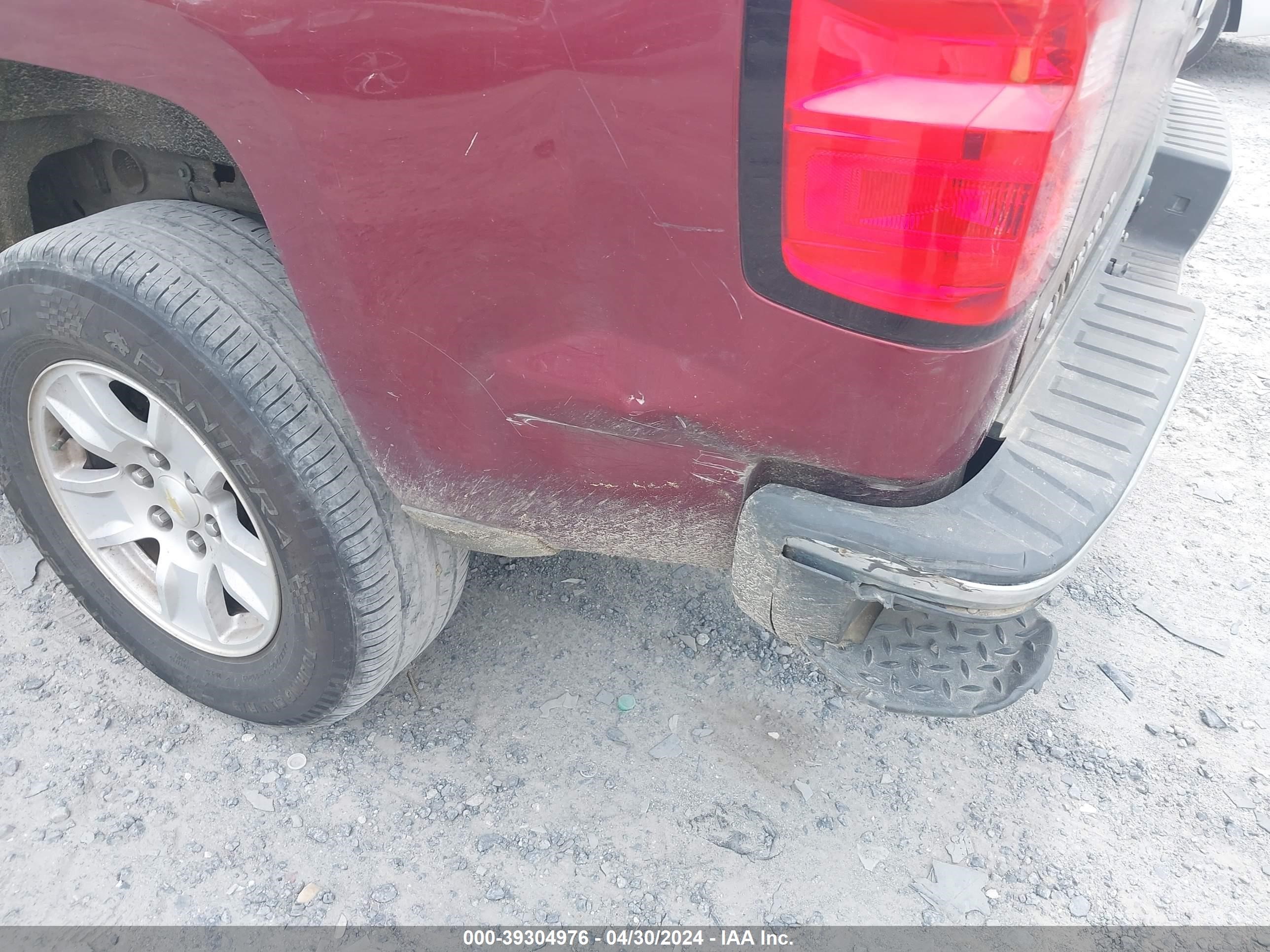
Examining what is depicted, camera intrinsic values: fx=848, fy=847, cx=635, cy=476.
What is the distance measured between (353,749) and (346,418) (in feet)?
2.82

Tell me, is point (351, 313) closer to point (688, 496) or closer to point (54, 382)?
point (688, 496)

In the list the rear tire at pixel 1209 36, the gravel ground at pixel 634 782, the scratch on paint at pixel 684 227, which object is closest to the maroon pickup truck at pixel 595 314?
the scratch on paint at pixel 684 227

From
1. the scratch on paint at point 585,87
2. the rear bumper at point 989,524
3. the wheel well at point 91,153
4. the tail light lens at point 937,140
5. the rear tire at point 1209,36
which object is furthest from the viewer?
the rear tire at point 1209,36

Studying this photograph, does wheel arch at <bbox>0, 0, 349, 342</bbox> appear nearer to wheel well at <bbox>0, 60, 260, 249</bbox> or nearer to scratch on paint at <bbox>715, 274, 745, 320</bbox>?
wheel well at <bbox>0, 60, 260, 249</bbox>

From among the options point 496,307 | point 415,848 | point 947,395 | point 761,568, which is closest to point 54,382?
point 496,307

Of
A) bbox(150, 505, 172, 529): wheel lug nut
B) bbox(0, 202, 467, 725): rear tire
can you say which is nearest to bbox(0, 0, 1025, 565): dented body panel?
bbox(0, 202, 467, 725): rear tire

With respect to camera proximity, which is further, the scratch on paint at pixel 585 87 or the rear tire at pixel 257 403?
the rear tire at pixel 257 403

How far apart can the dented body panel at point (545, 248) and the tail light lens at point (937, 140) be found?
8 cm

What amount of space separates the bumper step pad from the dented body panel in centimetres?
26

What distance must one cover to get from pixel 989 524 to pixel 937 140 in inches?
22.6

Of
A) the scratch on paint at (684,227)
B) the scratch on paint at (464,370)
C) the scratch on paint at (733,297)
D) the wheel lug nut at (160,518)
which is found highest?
the scratch on paint at (684,227)

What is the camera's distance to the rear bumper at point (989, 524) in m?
1.25

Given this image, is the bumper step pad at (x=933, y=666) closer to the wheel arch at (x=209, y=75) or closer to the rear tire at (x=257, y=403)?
the rear tire at (x=257, y=403)

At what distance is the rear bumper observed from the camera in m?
1.25
